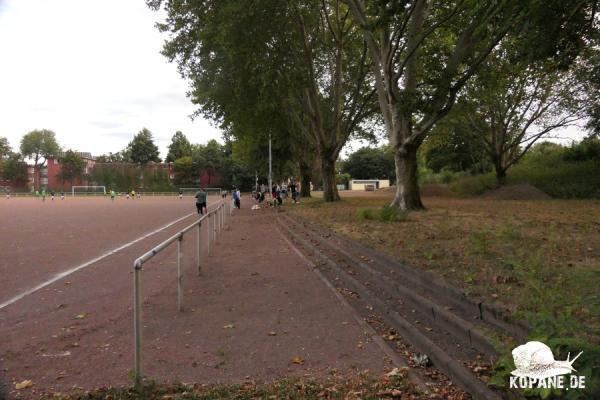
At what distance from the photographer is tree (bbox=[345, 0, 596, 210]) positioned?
10547 millimetres

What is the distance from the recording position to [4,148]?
10962cm

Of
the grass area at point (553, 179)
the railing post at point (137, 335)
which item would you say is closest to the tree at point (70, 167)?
the grass area at point (553, 179)

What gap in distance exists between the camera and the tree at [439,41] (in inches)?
415

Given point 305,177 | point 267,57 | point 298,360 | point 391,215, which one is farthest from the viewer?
point 305,177

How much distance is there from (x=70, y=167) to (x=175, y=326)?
348ft

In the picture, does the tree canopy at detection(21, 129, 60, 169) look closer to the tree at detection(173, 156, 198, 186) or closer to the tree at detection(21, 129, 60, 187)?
the tree at detection(21, 129, 60, 187)

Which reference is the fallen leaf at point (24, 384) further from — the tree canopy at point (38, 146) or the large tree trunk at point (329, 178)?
the tree canopy at point (38, 146)

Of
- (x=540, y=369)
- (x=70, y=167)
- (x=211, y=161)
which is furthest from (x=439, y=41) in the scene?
(x=70, y=167)

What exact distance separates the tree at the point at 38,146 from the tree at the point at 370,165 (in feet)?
240

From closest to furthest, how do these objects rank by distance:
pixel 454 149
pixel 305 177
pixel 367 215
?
pixel 367 215 < pixel 305 177 < pixel 454 149

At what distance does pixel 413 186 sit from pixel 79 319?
13601 mm

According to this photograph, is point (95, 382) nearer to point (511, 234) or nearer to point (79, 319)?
point (79, 319)

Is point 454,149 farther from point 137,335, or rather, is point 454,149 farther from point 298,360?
point 137,335

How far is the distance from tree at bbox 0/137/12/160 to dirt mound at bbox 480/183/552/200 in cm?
11175
